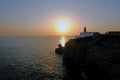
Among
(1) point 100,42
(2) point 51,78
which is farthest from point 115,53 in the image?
(2) point 51,78

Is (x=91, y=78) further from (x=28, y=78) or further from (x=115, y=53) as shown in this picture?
(x=28, y=78)

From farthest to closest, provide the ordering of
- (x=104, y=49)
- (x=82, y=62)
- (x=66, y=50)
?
(x=66, y=50)
(x=82, y=62)
(x=104, y=49)

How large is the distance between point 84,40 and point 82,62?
8.13 metres

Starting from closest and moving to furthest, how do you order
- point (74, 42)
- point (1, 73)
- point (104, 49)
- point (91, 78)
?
point (91, 78)
point (104, 49)
point (1, 73)
point (74, 42)

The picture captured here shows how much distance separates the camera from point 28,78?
134 feet

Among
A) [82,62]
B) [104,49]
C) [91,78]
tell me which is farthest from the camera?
[82,62]

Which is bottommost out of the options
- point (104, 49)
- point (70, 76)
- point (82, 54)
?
point (70, 76)

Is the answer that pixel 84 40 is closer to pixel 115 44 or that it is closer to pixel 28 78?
pixel 115 44

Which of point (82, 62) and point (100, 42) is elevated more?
point (100, 42)

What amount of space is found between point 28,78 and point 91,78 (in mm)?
15691

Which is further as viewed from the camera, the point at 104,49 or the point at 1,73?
the point at 1,73

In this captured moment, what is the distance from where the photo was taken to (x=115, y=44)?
43.0 metres

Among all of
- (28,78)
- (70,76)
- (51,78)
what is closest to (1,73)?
(28,78)

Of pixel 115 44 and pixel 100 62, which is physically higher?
pixel 115 44
